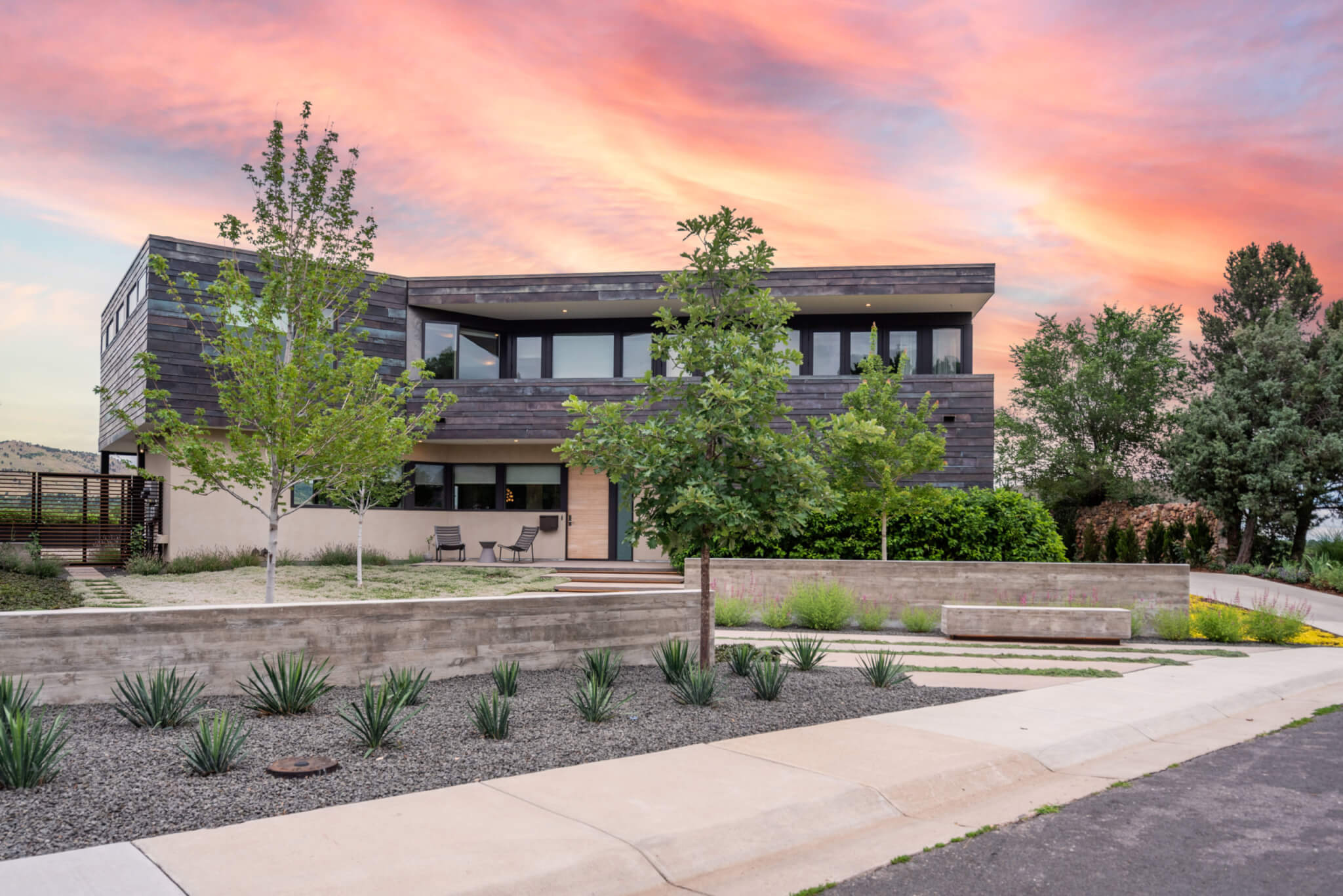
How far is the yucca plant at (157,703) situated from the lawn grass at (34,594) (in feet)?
16.8

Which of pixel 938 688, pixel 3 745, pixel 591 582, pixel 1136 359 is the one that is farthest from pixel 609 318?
pixel 1136 359

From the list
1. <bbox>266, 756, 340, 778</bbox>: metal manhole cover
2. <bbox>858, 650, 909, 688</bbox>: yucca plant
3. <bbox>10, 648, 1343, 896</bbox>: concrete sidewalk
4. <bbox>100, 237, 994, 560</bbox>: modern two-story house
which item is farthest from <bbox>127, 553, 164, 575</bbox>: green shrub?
<bbox>10, 648, 1343, 896</bbox>: concrete sidewalk

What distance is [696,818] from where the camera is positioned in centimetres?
476

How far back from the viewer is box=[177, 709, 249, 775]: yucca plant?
5250mm

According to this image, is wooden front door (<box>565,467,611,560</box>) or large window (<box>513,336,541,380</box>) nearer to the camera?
wooden front door (<box>565,467,611,560</box>)

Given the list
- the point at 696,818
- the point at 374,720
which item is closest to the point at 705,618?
the point at 374,720

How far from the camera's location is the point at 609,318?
24.5 metres

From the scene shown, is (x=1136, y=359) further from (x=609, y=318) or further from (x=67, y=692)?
(x=67, y=692)

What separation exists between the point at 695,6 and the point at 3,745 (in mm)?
11941

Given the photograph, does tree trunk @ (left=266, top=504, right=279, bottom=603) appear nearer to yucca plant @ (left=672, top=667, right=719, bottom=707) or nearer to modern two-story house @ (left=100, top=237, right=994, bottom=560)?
modern two-story house @ (left=100, top=237, right=994, bottom=560)

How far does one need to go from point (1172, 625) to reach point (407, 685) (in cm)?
1255

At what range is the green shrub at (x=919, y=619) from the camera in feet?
47.5

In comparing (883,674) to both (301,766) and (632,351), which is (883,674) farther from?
(632,351)

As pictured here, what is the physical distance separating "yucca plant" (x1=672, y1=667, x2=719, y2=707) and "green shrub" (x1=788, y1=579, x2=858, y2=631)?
6.76 m
